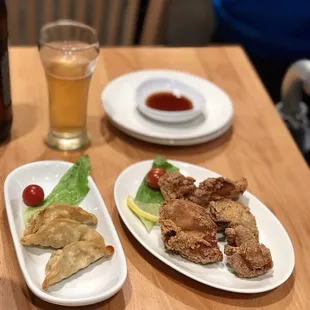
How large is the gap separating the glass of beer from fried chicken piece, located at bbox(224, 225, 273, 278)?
0.45 metres

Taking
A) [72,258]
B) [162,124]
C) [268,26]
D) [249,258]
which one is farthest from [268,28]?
[72,258]

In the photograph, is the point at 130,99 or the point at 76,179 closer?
the point at 76,179

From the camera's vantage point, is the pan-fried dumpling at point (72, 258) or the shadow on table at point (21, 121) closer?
the pan-fried dumpling at point (72, 258)

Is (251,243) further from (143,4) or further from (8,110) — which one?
(143,4)

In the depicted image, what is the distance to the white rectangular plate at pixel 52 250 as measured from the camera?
85 centimetres

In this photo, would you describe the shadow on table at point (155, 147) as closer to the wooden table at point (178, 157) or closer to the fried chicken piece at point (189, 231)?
the wooden table at point (178, 157)

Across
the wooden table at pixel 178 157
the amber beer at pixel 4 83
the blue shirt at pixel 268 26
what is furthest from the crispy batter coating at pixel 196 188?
the blue shirt at pixel 268 26

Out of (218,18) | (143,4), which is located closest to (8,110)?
(143,4)

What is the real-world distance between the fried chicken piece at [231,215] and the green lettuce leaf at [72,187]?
248mm

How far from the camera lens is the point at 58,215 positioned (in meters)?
0.98

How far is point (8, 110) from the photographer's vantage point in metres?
1.19

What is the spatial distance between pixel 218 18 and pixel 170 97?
924 millimetres

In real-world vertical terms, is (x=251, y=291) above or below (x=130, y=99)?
above

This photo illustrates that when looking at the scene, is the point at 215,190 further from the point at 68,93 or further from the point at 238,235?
the point at 68,93
